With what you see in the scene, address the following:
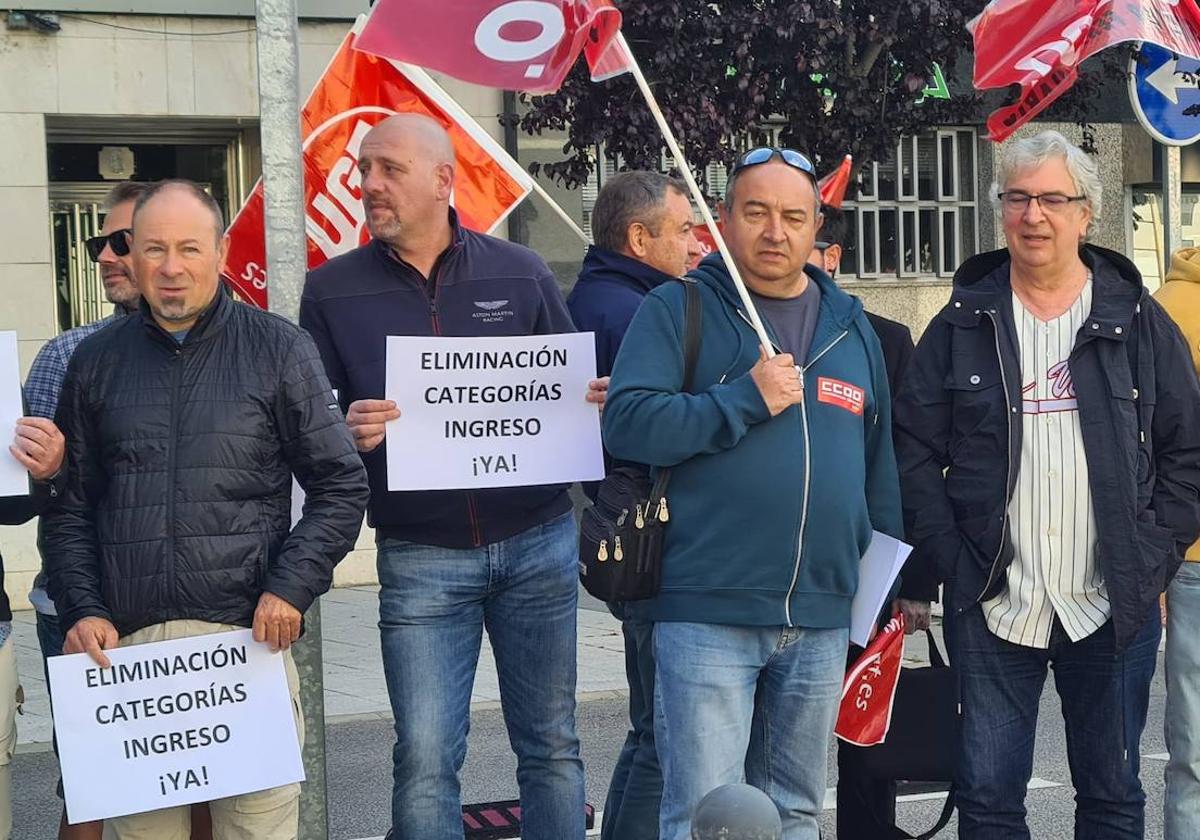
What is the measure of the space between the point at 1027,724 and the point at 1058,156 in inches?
58.1

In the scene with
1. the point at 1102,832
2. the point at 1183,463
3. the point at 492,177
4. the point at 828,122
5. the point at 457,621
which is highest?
the point at 828,122

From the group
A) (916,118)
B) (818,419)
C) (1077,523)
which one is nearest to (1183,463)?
(1077,523)

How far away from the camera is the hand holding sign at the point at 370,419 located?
15.6 feet

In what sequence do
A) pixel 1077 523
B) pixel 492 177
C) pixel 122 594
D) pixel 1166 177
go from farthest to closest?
pixel 1166 177 → pixel 492 177 → pixel 1077 523 → pixel 122 594

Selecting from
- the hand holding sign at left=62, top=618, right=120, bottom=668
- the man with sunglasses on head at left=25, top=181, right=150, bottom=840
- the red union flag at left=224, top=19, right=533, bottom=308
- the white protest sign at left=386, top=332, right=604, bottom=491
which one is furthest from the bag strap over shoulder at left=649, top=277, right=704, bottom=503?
the red union flag at left=224, top=19, right=533, bottom=308

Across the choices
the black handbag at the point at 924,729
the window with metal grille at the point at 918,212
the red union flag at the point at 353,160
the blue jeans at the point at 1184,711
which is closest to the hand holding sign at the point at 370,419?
the black handbag at the point at 924,729

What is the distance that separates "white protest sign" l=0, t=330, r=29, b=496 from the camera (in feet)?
13.6

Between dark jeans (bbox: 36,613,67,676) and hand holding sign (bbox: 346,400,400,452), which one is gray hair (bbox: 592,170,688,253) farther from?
dark jeans (bbox: 36,613,67,676)

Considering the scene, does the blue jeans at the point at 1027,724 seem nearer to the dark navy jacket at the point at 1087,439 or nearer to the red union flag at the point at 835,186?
the dark navy jacket at the point at 1087,439

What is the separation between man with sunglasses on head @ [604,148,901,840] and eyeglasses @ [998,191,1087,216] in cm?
55

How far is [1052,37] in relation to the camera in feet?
20.5

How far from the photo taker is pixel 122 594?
164 inches

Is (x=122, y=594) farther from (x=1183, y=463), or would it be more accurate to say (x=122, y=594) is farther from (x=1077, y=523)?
(x=1183, y=463)

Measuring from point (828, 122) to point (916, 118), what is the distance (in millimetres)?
592
